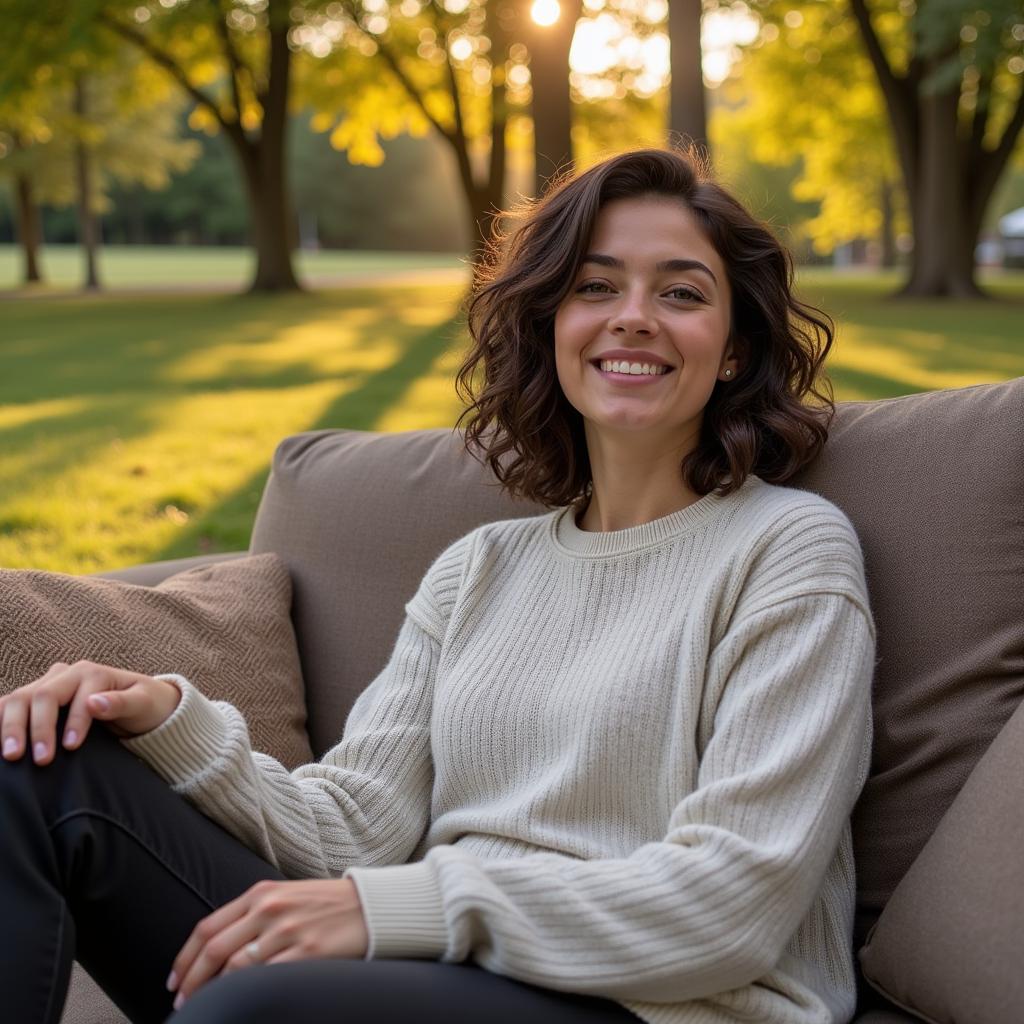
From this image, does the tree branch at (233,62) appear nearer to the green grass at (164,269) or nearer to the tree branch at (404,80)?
the tree branch at (404,80)

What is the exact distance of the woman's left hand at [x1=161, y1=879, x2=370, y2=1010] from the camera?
5.70 ft

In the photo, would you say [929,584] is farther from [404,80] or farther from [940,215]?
[404,80]

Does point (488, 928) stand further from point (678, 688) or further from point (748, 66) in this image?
point (748, 66)

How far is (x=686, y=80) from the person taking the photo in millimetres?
9750

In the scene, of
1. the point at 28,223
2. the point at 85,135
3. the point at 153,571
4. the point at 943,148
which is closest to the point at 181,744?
the point at 153,571

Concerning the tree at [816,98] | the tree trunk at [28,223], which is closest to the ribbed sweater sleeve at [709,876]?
the tree at [816,98]

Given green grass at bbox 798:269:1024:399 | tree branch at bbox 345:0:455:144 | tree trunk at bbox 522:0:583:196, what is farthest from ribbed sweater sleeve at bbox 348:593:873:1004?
tree branch at bbox 345:0:455:144

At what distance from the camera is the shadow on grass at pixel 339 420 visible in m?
5.45

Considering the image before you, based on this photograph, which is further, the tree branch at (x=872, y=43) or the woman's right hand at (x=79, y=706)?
the tree branch at (x=872, y=43)

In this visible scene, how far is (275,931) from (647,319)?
1143mm

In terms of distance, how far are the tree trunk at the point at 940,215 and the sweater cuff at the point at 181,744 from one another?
16608mm

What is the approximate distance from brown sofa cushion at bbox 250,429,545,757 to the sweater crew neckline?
49 centimetres

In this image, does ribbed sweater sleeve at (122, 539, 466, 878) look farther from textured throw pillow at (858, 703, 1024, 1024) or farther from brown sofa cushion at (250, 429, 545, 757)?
textured throw pillow at (858, 703, 1024, 1024)

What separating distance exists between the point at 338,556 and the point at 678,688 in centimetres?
125
